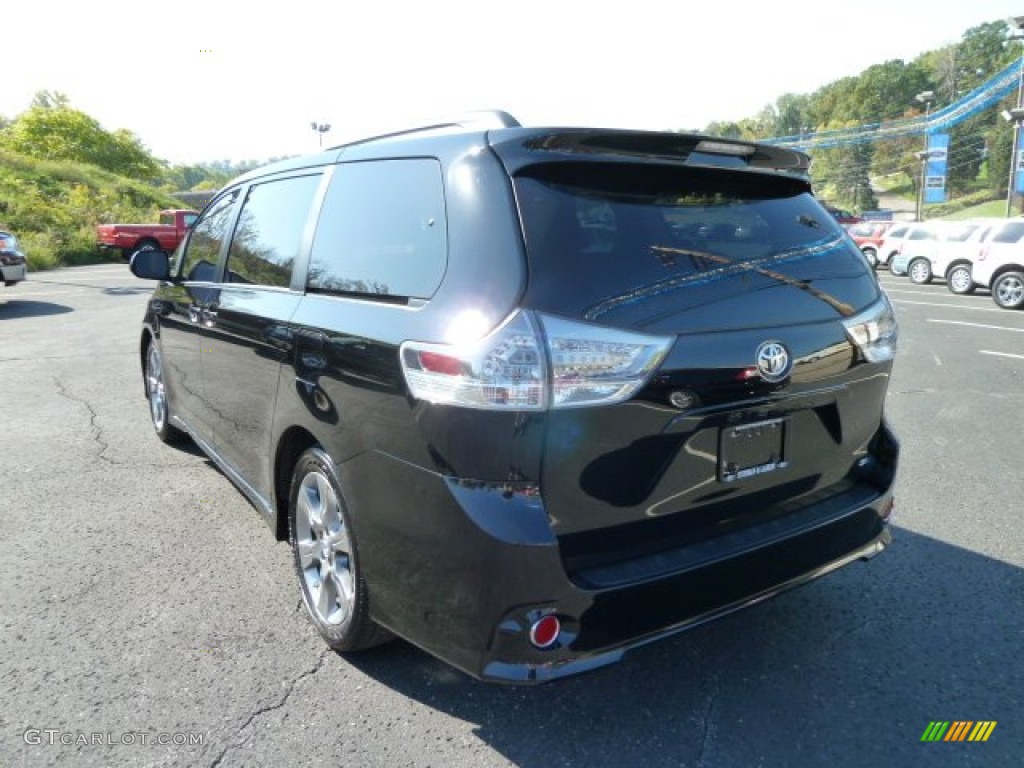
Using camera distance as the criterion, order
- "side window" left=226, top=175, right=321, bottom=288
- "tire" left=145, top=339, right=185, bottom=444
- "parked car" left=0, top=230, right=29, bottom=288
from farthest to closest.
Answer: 1. "parked car" left=0, top=230, right=29, bottom=288
2. "tire" left=145, top=339, right=185, bottom=444
3. "side window" left=226, top=175, right=321, bottom=288

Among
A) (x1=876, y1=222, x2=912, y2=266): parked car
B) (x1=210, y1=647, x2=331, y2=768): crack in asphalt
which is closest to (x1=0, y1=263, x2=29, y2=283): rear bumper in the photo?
(x1=210, y1=647, x2=331, y2=768): crack in asphalt

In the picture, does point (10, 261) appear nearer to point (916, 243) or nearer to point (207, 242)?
point (207, 242)

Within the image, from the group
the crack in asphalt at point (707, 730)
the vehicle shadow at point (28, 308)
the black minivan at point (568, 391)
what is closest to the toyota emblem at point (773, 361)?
the black minivan at point (568, 391)

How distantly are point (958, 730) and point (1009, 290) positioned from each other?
15.5 metres

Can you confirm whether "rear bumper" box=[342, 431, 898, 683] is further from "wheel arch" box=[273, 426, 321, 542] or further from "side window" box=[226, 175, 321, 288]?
"side window" box=[226, 175, 321, 288]

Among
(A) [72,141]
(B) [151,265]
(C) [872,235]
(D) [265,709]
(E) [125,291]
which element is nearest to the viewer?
(D) [265,709]

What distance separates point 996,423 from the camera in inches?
242

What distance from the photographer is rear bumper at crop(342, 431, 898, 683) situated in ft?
6.53

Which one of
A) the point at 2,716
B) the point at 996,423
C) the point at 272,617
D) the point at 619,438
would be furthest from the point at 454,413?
the point at 996,423

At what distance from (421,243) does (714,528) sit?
4.30 feet

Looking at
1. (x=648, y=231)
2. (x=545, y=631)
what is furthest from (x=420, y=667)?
(x=648, y=231)

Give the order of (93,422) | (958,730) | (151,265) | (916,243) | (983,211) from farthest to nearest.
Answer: (983,211) → (916,243) → (93,422) → (151,265) → (958,730)

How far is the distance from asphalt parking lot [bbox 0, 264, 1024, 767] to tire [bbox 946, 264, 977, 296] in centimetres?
1505

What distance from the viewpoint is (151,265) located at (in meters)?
4.63
